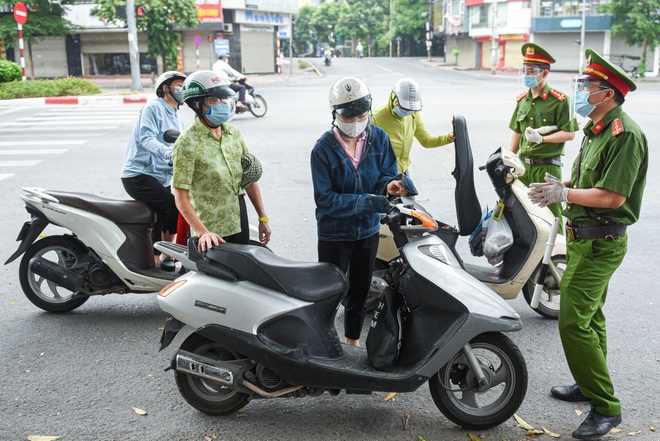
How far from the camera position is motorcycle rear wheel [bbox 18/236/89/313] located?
205 inches

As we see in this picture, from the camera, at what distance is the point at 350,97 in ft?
12.4

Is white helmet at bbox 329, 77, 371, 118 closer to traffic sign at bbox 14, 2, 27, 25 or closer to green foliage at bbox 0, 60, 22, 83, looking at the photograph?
traffic sign at bbox 14, 2, 27, 25

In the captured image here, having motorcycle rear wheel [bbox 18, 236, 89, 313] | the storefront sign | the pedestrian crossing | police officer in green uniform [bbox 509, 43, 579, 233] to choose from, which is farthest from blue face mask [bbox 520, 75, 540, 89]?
the storefront sign

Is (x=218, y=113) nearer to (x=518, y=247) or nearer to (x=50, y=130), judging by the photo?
(x=518, y=247)

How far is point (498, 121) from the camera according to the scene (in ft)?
51.7

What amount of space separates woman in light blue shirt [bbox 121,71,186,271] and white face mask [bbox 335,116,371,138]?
6.32ft

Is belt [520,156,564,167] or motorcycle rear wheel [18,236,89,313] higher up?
belt [520,156,564,167]

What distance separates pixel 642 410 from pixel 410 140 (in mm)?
2611

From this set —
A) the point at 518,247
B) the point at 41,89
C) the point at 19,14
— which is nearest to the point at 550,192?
the point at 518,247

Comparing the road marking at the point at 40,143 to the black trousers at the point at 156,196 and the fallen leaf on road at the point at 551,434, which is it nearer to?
the black trousers at the point at 156,196

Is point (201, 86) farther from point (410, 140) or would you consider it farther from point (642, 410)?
point (642, 410)

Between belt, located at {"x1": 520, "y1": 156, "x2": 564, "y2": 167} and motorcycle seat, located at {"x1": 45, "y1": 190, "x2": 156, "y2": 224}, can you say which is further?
belt, located at {"x1": 520, "y1": 156, "x2": 564, "y2": 167}

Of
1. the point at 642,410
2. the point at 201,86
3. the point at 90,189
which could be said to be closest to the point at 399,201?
the point at 201,86

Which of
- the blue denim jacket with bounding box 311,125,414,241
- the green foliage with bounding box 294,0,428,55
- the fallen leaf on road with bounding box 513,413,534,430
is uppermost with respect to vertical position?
the green foliage with bounding box 294,0,428,55
